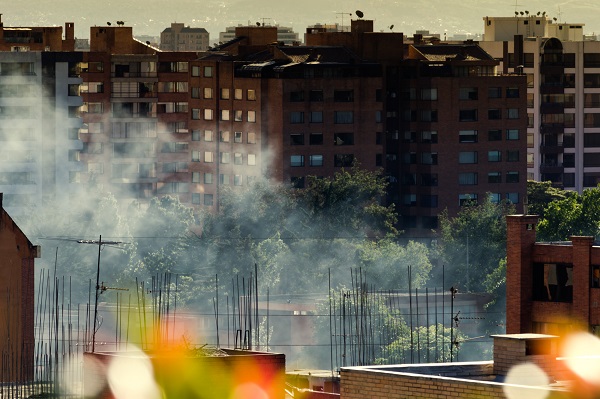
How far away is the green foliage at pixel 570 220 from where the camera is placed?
383 feet

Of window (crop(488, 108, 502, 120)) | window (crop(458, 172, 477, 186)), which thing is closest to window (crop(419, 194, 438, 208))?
window (crop(458, 172, 477, 186))

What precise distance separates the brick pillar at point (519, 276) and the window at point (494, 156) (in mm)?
83298

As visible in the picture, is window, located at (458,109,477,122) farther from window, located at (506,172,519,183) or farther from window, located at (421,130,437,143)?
window, located at (506,172,519,183)

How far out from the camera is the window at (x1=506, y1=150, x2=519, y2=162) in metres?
150

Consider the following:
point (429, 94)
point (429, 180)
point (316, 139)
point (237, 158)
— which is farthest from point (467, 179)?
point (237, 158)

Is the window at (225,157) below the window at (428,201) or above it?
above

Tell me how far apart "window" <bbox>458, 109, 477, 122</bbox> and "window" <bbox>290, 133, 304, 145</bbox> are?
9.88 metres

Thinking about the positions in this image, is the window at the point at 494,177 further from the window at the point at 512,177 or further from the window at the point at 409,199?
the window at the point at 409,199

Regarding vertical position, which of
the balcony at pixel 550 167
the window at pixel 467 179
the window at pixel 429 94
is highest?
the window at pixel 429 94

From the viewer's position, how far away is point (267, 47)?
155750mm

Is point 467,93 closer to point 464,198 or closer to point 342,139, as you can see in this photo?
point 464,198

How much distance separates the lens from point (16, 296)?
2837 inches

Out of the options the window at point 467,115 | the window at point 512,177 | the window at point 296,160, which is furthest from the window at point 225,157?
Result: the window at point 512,177

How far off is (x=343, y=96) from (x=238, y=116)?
9.45m
